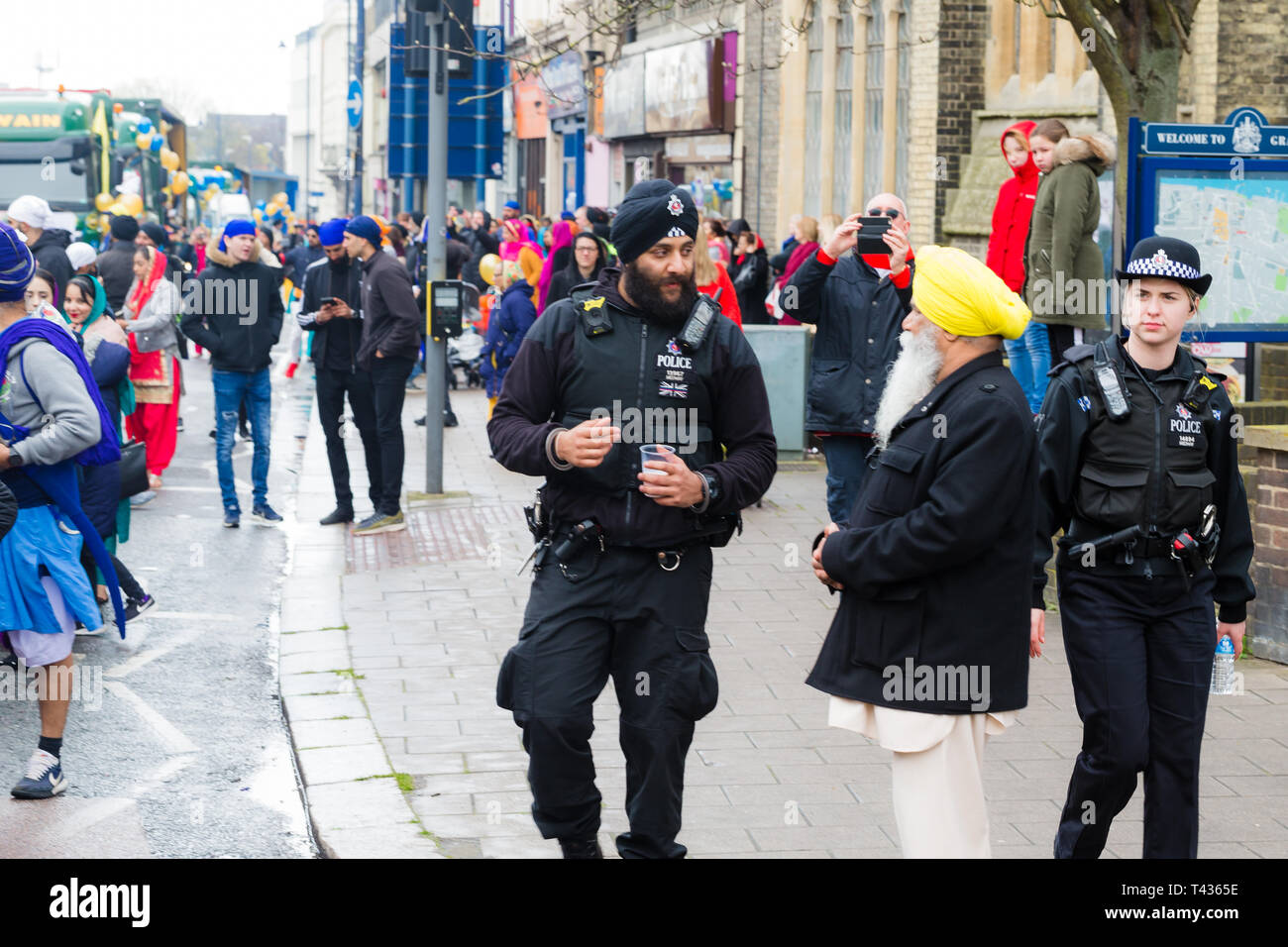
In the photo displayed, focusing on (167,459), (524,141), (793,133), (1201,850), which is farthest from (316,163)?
(1201,850)

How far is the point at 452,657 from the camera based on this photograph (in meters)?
7.80

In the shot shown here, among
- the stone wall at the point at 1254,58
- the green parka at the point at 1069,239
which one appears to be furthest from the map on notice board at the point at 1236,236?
the stone wall at the point at 1254,58

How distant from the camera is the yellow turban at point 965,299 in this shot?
4.20 metres

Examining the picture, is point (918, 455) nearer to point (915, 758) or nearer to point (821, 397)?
point (915, 758)

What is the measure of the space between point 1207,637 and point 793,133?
19603mm

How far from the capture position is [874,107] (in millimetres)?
21359

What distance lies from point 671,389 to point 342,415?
23.2 ft

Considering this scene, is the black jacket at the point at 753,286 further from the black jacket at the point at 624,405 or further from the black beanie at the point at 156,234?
the black jacket at the point at 624,405

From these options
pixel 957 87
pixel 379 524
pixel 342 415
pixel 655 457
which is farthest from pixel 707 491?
→ pixel 957 87

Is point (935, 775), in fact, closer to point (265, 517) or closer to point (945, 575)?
point (945, 575)

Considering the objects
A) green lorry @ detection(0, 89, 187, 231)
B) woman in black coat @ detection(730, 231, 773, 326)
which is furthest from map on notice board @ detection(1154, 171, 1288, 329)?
green lorry @ detection(0, 89, 187, 231)

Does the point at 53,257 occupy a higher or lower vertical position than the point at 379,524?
higher

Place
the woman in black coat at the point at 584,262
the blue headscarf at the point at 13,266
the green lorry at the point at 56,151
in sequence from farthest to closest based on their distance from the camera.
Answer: the green lorry at the point at 56,151 → the woman in black coat at the point at 584,262 → the blue headscarf at the point at 13,266

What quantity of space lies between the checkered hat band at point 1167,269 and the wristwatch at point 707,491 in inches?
50.1
